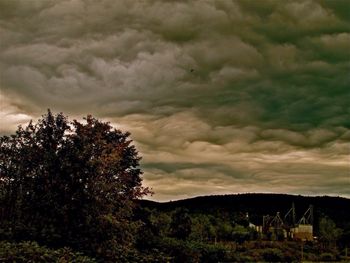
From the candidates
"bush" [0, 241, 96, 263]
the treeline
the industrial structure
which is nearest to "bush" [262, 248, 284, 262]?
the treeline

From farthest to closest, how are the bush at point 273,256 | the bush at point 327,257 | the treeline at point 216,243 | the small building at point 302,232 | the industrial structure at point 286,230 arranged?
the small building at point 302,232, the industrial structure at point 286,230, the bush at point 327,257, the bush at point 273,256, the treeline at point 216,243

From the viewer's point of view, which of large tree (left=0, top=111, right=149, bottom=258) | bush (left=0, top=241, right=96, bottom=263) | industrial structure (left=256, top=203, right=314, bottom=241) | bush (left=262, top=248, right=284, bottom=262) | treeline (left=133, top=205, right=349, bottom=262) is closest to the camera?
bush (left=0, top=241, right=96, bottom=263)

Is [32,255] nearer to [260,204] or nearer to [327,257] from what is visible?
[327,257]

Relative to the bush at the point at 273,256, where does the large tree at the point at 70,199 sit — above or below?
above

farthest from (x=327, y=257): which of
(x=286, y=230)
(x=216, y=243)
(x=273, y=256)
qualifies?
(x=286, y=230)

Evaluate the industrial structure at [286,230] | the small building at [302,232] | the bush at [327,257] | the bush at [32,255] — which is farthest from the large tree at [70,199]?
the small building at [302,232]

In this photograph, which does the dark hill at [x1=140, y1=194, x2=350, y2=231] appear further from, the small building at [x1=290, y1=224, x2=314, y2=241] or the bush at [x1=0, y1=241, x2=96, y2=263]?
the bush at [x1=0, y1=241, x2=96, y2=263]

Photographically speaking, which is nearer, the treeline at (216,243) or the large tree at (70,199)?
the large tree at (70,199)

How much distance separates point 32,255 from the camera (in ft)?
68.6

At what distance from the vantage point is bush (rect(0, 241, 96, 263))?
19891 mm

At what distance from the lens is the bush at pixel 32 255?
19.9 meters

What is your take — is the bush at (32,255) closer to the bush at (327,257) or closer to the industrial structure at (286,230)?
the bush at (327,257)

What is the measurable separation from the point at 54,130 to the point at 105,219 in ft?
26.3

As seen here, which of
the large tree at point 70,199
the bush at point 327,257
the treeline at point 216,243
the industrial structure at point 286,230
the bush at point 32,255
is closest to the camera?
the bush at point 32,255
